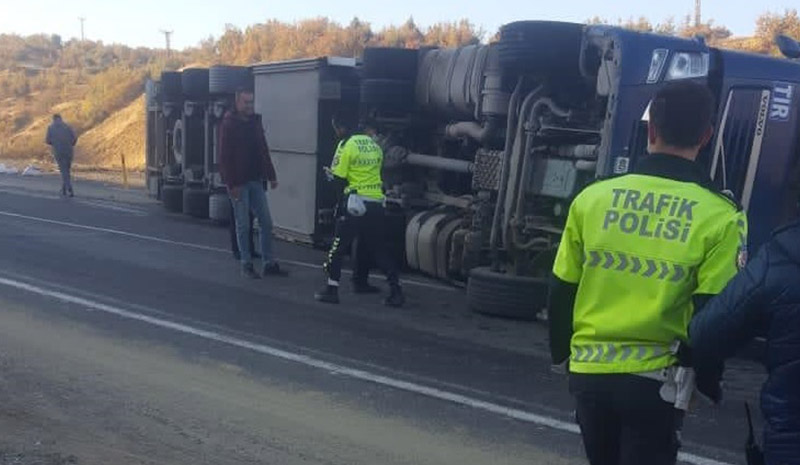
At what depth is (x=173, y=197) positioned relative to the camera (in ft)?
59.1

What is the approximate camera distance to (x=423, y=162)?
11352 millimetres

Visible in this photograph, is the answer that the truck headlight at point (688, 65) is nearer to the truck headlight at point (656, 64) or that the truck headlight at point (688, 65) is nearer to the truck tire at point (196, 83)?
the truck headlight at point (656, 64)

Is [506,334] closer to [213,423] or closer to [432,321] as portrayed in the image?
[432,321]

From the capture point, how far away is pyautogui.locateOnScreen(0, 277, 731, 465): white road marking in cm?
586

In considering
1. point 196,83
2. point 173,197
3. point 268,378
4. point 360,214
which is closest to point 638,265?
point 268,378

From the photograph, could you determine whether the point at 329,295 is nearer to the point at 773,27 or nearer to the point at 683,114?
the point at 683,114

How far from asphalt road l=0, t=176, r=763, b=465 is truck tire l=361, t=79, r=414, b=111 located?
1.94 meters

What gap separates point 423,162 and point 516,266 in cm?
264

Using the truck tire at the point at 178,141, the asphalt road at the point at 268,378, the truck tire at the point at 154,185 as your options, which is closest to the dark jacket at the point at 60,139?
the truck tire at the point at 154,185

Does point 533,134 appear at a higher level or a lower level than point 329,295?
higher

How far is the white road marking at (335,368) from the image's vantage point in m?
5.86

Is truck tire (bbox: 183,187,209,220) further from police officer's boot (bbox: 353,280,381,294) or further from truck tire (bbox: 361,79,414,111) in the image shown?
police officer's boot (bbox: 353,280,381,294)

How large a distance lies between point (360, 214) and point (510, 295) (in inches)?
63.6

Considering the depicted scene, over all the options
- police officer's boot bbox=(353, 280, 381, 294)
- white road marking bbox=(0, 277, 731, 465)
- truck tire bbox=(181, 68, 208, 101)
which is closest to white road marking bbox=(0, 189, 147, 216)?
truck tire bbox=(181, 68, 208, 101)
